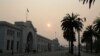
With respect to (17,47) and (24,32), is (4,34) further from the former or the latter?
(24,32)

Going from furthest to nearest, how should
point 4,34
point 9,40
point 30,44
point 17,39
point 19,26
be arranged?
1. point 30,44
2. point 19,26
3. point 17,39
4. point 9,40
5. point 4,34

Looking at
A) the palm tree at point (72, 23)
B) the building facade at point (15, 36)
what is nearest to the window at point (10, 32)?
the building facade at point (15, 36)

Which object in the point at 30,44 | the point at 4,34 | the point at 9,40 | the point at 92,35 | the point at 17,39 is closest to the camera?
the point at 4,34

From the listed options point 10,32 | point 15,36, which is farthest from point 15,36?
point 10,32

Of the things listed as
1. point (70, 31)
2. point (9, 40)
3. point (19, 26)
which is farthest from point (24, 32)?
point (70, 31)

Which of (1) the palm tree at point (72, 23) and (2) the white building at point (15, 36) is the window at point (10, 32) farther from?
(1) the palm tree at point (72, 23)

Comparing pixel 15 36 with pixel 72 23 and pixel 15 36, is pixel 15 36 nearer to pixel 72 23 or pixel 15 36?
pixel 15 36

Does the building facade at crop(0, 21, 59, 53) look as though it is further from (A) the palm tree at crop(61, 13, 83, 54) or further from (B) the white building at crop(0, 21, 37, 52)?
(A) the palm tree at crop(61, 13, 83, 54)

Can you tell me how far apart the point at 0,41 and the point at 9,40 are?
499 cm

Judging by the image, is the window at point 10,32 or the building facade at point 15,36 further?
the window at point 10,32

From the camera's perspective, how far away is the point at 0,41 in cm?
6712

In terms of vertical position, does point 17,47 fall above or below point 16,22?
below

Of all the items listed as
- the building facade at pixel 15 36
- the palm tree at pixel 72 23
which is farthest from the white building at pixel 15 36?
the palm tree at pixel 72 23

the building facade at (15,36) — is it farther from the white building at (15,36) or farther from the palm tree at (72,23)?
the palm tree at (72,23)
